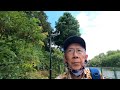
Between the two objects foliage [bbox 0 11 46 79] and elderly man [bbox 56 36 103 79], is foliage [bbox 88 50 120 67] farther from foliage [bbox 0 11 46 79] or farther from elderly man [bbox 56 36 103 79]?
foliage [bbox 0 11 46 79]

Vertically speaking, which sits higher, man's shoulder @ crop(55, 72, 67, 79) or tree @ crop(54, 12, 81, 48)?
tree @ crop(54, 12, 81, 48)

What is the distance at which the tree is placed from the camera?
14.9 feet

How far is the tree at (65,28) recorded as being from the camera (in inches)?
178

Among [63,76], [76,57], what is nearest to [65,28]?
[76,57]

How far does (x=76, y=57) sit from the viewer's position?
14.8 feet

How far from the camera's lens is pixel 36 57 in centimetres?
452

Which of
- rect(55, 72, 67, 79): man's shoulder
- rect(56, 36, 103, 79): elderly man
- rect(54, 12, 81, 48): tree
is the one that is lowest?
rect(55, 72, 67, 79): man's shoulder

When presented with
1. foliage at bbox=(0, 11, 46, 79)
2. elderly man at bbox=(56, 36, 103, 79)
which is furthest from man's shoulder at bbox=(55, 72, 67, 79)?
foliage at bbox=(0, 11, 46, 79)

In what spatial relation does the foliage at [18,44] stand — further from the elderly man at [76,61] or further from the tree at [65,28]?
the elderly man at [76,61]

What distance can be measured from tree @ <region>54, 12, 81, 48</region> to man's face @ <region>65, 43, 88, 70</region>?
0.18 meters

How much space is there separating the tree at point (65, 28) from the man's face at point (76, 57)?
0.18 meters

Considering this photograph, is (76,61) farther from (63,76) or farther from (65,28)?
(65,28)
